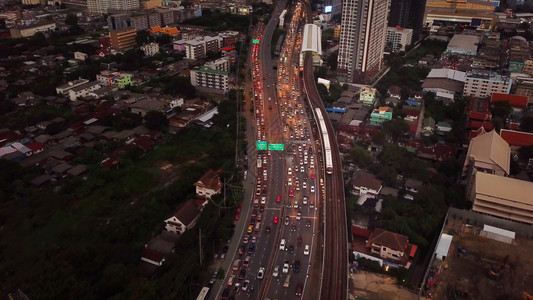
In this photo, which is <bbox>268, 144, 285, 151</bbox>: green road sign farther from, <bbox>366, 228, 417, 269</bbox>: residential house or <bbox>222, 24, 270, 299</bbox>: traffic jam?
<bbox>366, 228, 417, 269</bbox>: residential house

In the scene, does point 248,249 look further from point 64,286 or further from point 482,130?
point 482,130

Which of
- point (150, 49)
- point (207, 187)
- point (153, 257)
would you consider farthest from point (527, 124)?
point (150, 49)

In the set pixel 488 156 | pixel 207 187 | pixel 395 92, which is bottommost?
pixel 207 187

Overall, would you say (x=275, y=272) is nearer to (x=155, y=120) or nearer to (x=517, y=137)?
(x=155, y=120)

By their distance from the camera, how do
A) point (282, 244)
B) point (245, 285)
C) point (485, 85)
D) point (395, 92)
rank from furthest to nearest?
point (395, 92) < point (485, 85) < point (282, 244) < point (245, 285)

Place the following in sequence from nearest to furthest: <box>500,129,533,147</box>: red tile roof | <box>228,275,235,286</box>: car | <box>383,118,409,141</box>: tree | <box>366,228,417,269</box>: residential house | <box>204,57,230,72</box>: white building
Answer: <box>228,275,235,286</box>: car < <box>366,228,417,269</box>: residential house < <box>500,129,533,147</box>: red tile roof < <box>383,118,409,141</box>: tree < <box>204,57,230,72</box>: white building

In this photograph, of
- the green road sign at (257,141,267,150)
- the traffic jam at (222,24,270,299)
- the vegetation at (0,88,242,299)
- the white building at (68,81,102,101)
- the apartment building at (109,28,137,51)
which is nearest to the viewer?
the vegetation at (0,88,242,299)

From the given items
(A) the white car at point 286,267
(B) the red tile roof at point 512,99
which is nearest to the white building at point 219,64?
(B) the red tile roof at point 512,99

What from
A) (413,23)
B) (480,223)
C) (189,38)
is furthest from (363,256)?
(413,23)

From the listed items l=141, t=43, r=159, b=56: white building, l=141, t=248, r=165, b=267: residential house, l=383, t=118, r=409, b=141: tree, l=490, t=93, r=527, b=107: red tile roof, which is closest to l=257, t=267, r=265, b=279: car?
l=141, t=248, r=165, b=267: residential house
